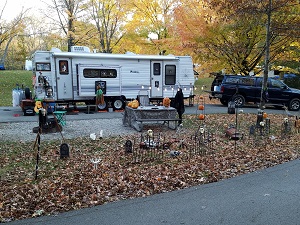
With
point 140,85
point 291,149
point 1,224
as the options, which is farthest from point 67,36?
point 1,224

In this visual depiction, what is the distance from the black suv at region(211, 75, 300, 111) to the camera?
56.1 feet

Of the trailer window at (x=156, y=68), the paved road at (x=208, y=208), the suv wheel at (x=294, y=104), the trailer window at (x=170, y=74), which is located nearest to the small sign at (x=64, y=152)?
the paved road at (x=208, y=208)

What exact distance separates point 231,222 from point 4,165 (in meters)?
4.95

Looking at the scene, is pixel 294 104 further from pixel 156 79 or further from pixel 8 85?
pixel 8 85

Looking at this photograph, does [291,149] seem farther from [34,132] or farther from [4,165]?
[34,132]

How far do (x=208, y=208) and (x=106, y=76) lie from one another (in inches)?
468

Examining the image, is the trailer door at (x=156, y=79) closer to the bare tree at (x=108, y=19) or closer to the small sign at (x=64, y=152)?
the bare tree at (x=108, y=19)

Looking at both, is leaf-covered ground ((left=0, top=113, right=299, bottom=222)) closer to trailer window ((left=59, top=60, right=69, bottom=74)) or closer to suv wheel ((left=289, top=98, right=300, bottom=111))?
trailer window ((left=59, top=60, right=69, bottom=74))

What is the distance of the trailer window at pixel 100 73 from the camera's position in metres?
14.8

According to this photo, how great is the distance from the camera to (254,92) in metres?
17.3

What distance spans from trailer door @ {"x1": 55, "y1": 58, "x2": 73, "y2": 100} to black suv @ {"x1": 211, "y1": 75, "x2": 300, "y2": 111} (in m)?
8.95

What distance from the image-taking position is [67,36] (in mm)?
22375

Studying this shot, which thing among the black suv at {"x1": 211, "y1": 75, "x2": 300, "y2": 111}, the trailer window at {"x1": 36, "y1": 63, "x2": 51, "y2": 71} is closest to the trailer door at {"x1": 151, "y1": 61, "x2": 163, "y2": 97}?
the black suv at {"x1": 211, "y1": 75, "x2": 300, "y2": 111}

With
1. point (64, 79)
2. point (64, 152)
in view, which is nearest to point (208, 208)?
point (64, 152)
